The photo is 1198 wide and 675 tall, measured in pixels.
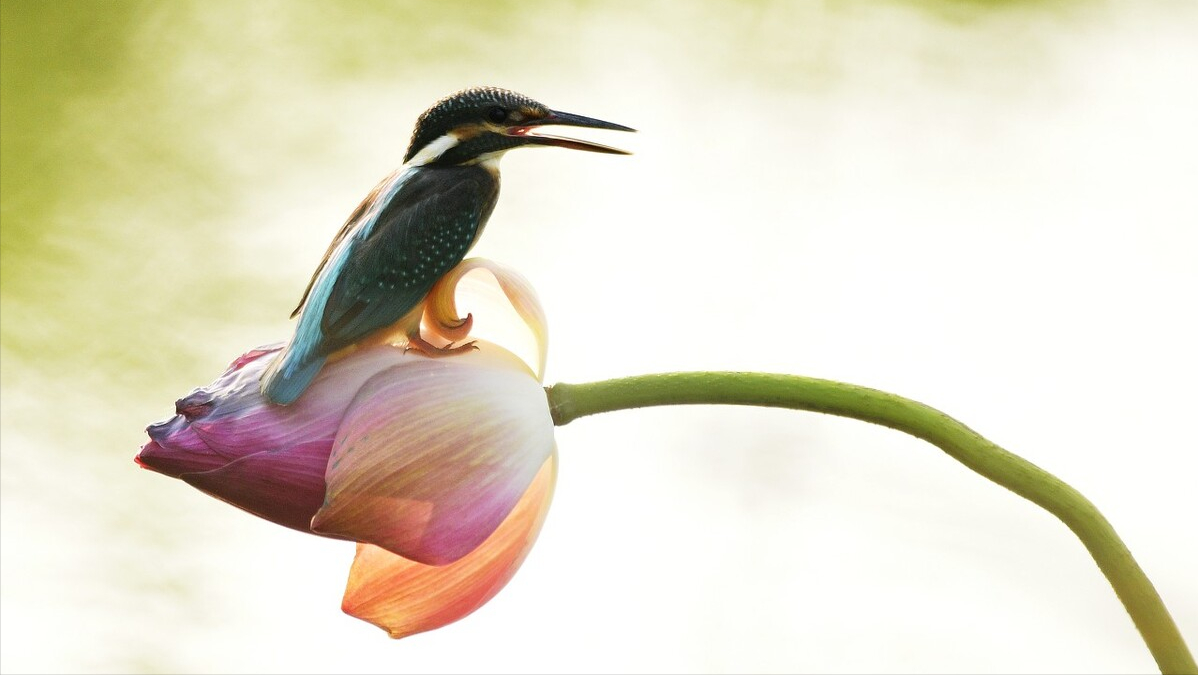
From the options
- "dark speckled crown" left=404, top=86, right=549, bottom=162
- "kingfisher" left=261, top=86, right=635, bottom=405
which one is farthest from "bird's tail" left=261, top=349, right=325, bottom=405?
"dark speckled crown" left=404, top=86, right=549, bottom=162

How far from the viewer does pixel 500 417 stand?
287 millimetres

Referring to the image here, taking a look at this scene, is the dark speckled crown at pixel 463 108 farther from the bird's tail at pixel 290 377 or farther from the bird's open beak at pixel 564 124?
the bird's tail at pixel 290 377

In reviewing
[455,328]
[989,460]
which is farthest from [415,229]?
[989,460]

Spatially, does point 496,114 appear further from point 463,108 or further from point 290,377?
point 290,377

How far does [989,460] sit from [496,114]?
20 cm

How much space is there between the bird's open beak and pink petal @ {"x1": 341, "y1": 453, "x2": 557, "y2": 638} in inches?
3.5

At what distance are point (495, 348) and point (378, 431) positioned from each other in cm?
5

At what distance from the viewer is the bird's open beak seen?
32cm

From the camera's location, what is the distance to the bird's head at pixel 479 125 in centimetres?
36

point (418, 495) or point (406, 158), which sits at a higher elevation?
point (406, 158)

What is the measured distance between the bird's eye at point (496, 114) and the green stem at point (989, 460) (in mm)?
147

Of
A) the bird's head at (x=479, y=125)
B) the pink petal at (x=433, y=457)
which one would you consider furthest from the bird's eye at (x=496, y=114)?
the pink petal at (x=433, y=457)

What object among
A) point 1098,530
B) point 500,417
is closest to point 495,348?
point 500,417

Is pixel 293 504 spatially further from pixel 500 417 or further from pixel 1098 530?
pixel 1098 530
